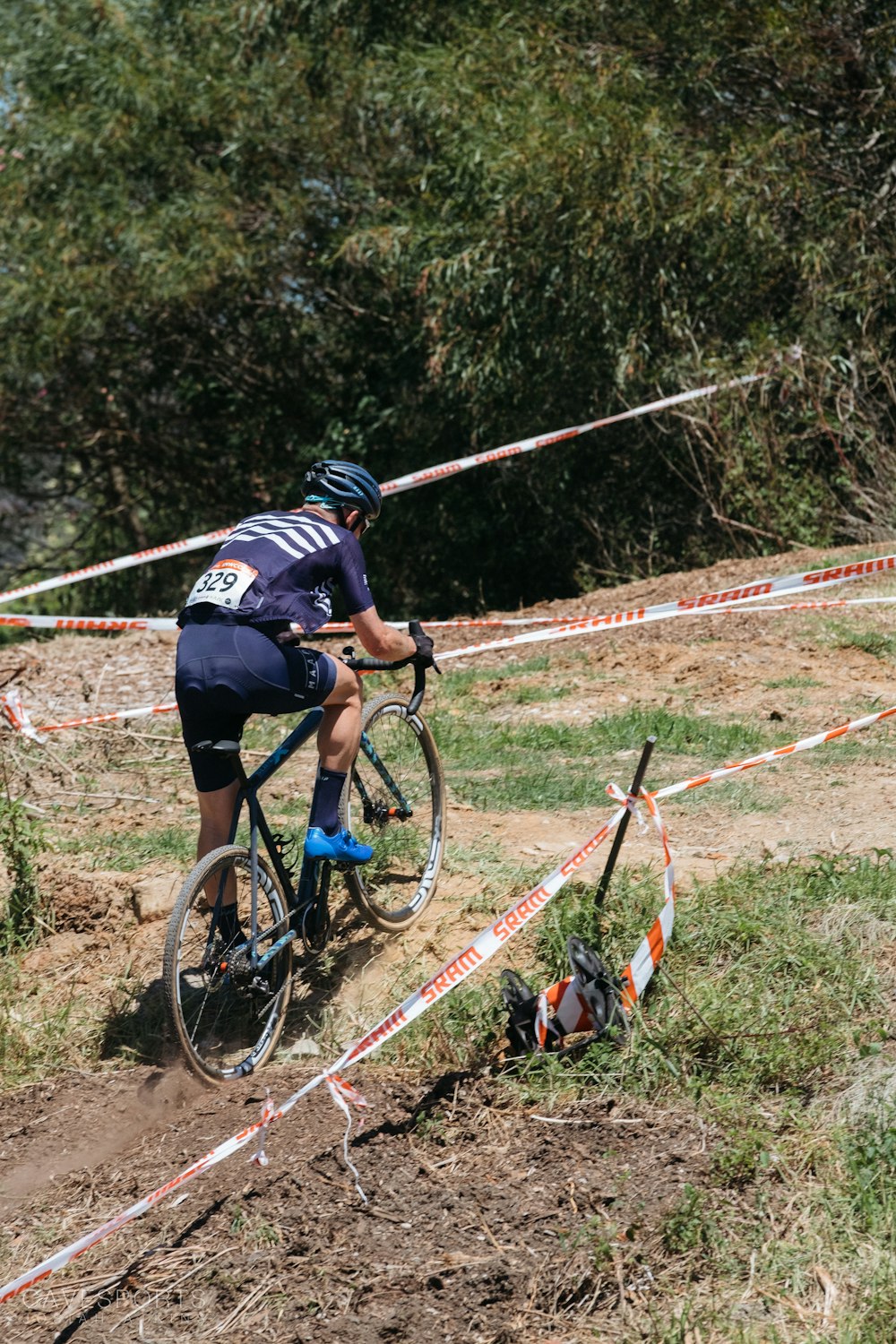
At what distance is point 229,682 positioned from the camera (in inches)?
183

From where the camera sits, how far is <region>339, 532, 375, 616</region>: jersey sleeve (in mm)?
4922

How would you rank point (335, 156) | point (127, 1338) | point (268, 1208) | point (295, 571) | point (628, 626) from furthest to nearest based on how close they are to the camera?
point (335, 156) → point (628, 626) → point (295, 571) → point (268, 1208) → point (127, 1338)

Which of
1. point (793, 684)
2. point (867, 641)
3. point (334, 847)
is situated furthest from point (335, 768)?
point (867, 641)

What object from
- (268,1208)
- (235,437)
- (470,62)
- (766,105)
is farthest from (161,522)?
(268,1208)

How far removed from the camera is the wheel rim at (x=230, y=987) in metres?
4.68

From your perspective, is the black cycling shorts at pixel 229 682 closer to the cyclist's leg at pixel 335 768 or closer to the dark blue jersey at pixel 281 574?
the dark blue jersey at pixel 281 574

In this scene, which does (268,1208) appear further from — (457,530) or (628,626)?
(457,530)

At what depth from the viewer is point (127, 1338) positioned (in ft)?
12.6

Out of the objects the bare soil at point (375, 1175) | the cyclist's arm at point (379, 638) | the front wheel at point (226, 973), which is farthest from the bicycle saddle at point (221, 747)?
the bare soil at point (375, 1175)

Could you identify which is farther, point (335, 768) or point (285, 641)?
point (335, 768)

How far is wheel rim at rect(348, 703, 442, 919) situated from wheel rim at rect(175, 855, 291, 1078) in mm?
605

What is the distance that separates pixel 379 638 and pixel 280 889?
37.7 inches

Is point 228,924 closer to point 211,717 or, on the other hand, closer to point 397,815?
point 211,717

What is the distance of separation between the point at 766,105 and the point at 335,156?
4667 mm
